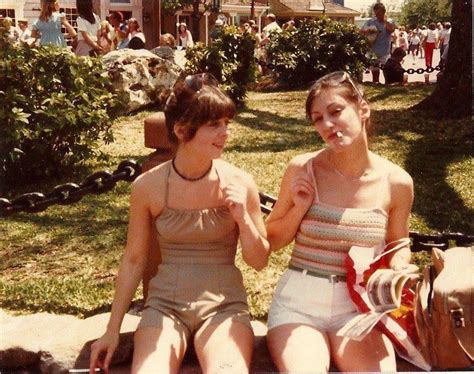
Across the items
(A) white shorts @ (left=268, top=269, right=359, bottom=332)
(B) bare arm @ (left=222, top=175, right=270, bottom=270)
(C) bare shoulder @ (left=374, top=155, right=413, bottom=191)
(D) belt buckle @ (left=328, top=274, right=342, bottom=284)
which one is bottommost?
(A) white shorts @ (left=268, top=269, right=359, bottom=332)

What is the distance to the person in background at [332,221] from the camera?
7.79 ft

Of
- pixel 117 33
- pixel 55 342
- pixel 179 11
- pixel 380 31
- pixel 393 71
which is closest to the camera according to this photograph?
pixel 55 342

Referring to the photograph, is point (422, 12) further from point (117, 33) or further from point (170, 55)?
point (170, 55)

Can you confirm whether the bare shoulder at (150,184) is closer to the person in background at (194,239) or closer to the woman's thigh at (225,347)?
the person in background at (194,239)

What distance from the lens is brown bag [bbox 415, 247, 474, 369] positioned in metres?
2.22

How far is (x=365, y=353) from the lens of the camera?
7.51 ft

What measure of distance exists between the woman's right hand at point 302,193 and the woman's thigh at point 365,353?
496 millimetres

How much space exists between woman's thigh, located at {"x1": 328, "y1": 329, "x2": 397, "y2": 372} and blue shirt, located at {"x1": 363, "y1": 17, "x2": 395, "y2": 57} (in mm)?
11631

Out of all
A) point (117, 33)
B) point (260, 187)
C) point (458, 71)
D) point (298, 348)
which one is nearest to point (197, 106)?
point (298, 348)

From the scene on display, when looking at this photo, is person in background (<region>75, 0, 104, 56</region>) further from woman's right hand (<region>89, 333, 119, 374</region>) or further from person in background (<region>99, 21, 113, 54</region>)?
woman's right hand (<region>89, 333, 119, 374</region>)

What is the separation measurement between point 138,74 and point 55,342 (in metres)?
7.66

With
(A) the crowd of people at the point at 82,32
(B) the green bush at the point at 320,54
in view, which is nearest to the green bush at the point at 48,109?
(A) the crowd of people at the point at 82,32

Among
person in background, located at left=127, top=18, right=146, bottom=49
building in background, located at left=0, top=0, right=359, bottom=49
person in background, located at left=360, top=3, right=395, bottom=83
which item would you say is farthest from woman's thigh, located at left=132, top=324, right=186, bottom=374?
building in background, located at left=0, top=0, right=359, bottom=49

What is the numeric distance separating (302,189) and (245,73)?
8664 mm
